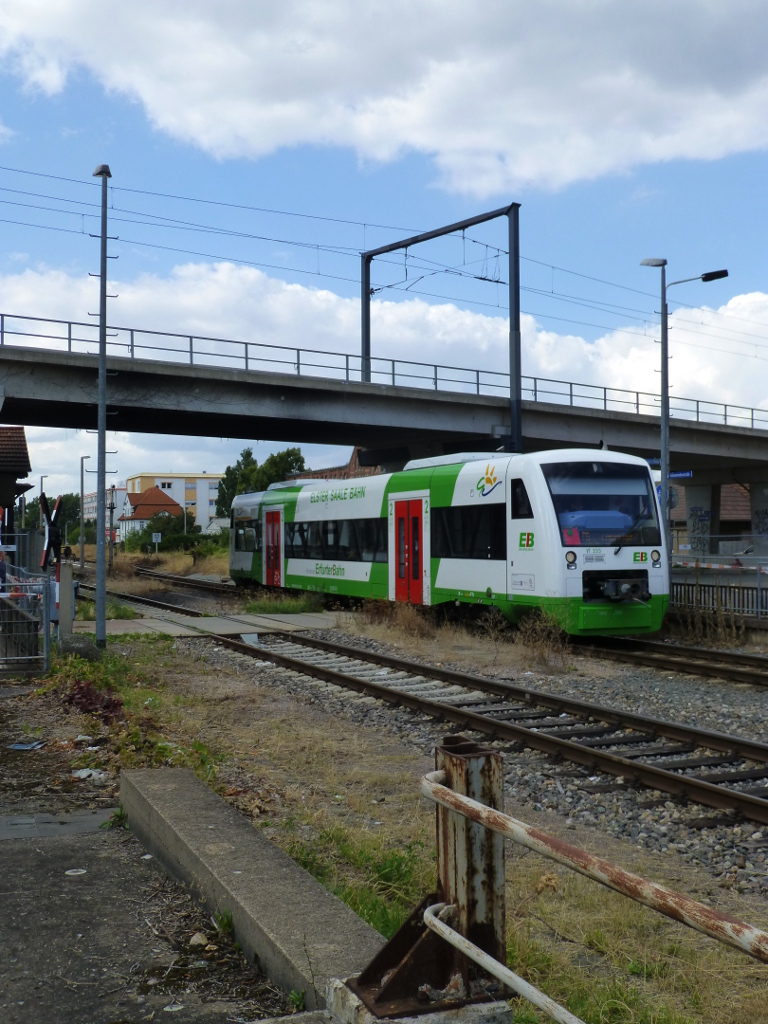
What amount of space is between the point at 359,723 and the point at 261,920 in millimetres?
7016

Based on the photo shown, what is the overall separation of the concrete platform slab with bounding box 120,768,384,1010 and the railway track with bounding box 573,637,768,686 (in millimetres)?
9600

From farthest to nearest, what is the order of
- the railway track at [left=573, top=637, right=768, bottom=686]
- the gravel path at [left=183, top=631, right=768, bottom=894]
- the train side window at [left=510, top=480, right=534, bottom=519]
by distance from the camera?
1. the train side window at [left=510, top=480, right=534, bottom=519]
2. the railway track at [left=573, top=637, right=768, bottom=686]
3. the gravel path at [left=183, top=631, right=768, bottom=894]

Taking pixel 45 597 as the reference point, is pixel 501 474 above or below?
above

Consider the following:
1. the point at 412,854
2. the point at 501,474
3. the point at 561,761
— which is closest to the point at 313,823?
the point at 412,854

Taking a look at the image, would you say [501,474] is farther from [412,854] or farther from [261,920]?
[261,920]

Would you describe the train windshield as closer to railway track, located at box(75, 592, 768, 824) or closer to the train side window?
the train side window

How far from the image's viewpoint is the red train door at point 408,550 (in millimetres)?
19922

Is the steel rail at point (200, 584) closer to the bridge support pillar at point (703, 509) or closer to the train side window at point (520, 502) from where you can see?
the train side window at point (520, 502)

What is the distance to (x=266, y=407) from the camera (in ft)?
101

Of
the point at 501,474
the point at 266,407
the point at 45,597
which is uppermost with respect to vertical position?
the point at 266,407

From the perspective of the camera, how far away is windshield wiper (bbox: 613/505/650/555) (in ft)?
53.6

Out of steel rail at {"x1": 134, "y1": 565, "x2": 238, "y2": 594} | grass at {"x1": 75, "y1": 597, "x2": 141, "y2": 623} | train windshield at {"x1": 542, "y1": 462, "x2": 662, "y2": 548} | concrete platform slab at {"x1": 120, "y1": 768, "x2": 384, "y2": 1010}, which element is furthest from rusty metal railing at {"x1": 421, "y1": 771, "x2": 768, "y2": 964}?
steel rail at {"x1": 134, "y1": 565, "x2": 238, "y2": 594}

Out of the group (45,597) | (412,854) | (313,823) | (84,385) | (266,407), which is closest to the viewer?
(412,854)

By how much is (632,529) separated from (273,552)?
13673mm
